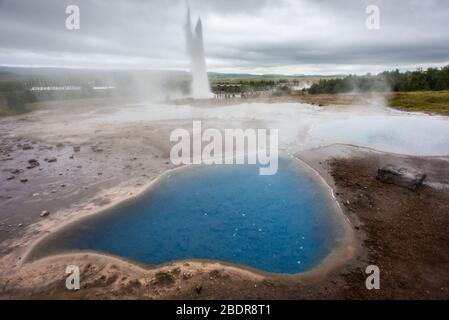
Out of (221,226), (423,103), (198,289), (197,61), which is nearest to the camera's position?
(198,289)

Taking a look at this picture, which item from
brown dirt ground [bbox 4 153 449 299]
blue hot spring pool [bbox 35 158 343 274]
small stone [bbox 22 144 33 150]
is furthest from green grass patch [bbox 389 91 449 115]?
Answer: small stone [bbox 22 144 33 150]

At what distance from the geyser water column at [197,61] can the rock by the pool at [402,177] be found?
1607 inches

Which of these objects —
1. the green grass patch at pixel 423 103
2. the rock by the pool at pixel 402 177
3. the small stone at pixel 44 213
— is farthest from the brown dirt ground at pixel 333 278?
the green grass patch at pixel 423 103

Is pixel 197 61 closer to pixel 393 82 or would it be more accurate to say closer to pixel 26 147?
pixel 26 147

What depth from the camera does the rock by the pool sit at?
12.3m

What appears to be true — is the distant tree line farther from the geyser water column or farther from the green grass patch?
the geyser water column

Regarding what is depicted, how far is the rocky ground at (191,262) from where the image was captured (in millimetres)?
6859

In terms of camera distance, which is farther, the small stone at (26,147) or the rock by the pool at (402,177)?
the small stone at (26,147)

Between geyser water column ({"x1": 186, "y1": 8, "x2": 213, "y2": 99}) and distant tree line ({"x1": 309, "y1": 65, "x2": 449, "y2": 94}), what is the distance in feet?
94.7

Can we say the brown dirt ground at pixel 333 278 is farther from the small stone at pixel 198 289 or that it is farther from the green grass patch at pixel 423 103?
the green grass patch at pixel 423 103

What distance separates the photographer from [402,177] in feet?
41.4

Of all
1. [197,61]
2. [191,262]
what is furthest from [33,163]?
[197,61]

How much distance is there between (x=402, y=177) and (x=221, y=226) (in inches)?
337
